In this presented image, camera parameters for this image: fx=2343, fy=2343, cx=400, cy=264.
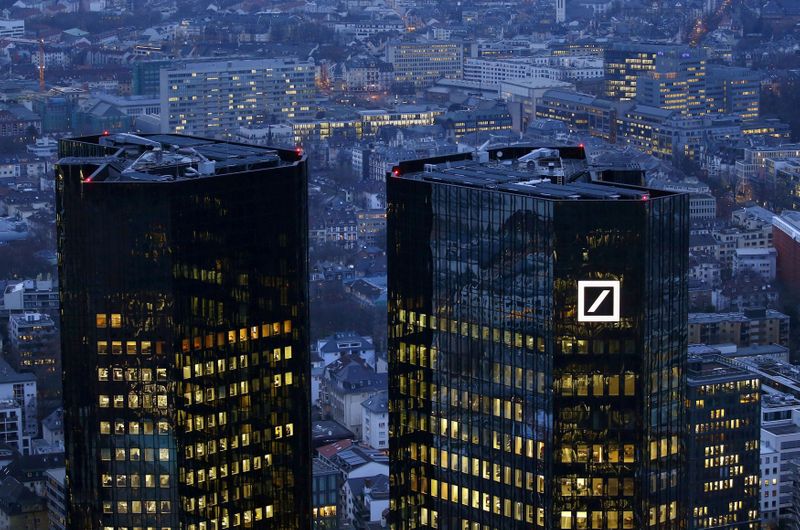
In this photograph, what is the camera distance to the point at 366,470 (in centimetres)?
12888

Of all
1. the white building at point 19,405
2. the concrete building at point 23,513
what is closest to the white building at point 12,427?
the white building at point 19,405

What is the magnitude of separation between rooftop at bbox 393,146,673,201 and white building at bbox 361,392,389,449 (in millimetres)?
55493

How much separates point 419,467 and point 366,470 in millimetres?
52330

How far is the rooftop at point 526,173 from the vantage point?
245 ft

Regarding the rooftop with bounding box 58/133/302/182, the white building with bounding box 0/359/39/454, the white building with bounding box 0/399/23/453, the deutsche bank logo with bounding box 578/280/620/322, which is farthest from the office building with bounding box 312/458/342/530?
the deutsche bank logo with bounding box 578/280/620/322

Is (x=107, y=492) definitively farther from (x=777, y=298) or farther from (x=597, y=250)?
(x=777, y=298)

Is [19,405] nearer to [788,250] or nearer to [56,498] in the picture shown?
[56,498]

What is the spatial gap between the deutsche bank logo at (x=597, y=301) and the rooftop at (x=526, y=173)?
2.73 meters

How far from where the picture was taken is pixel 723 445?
11969cm

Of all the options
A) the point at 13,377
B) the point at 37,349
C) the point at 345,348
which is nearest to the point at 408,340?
the point at 13,377

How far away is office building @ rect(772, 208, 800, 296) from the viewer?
186 meters

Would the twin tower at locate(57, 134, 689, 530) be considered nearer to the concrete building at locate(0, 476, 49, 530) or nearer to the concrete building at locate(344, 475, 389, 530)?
the concrete building at locate(344, 475, 389, 530)

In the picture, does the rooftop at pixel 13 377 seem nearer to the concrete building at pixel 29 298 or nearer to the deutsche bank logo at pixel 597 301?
the concrete building at pixel 29 298

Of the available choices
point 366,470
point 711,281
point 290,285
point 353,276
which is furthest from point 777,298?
point 290,285
